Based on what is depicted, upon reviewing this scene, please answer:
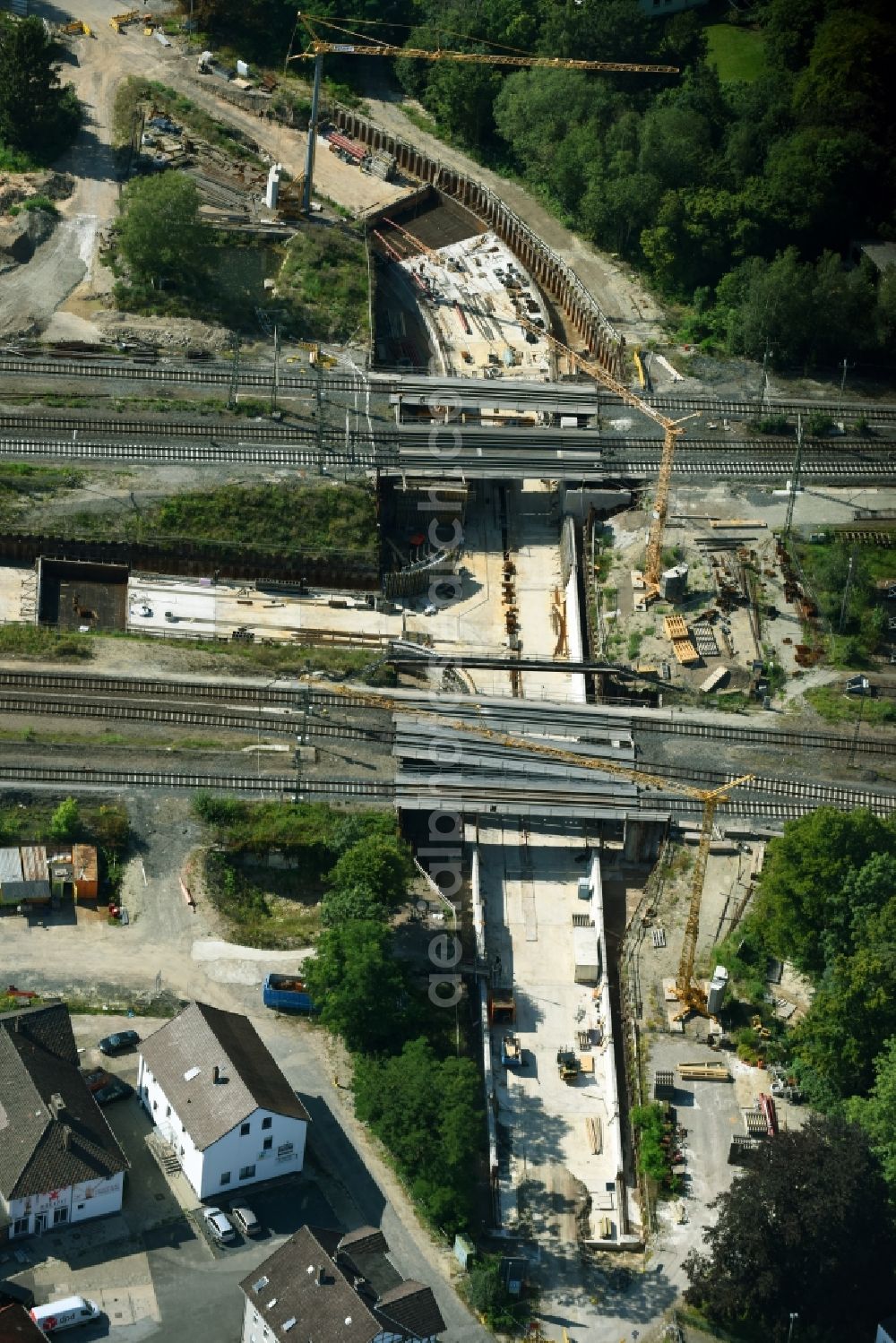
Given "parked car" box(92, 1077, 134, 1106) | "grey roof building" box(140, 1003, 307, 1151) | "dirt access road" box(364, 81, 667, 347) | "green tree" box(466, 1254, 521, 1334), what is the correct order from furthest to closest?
"dirt access road" box(364, 81, 667, 347) < "parked car" box(92, 1077, 134, 1106) < "grey roof building" box(140, 1003, 307, 1151) < "green tree" box(466, 1254, 521, 1334)

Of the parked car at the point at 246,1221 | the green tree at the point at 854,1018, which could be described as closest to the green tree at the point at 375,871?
the parked car at the point at 246,1221

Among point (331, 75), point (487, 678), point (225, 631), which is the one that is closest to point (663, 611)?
point (487, 678)

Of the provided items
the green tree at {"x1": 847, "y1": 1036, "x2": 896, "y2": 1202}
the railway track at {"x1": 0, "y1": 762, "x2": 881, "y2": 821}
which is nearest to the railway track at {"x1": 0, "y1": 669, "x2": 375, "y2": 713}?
the railway track at {"x1": 0, "y1": 762, "x2": 881, "y2": 821}

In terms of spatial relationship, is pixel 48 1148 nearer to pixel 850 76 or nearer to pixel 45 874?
pixel 45 874

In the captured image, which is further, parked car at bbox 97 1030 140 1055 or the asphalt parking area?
parked car at bbox 97 1030 140 1055

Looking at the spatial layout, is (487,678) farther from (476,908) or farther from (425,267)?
(425,267)

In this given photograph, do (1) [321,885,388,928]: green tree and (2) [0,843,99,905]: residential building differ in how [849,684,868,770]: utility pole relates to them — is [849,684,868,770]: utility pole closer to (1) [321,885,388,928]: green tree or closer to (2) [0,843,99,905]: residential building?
(1) [321,885,388,928]: green tree
